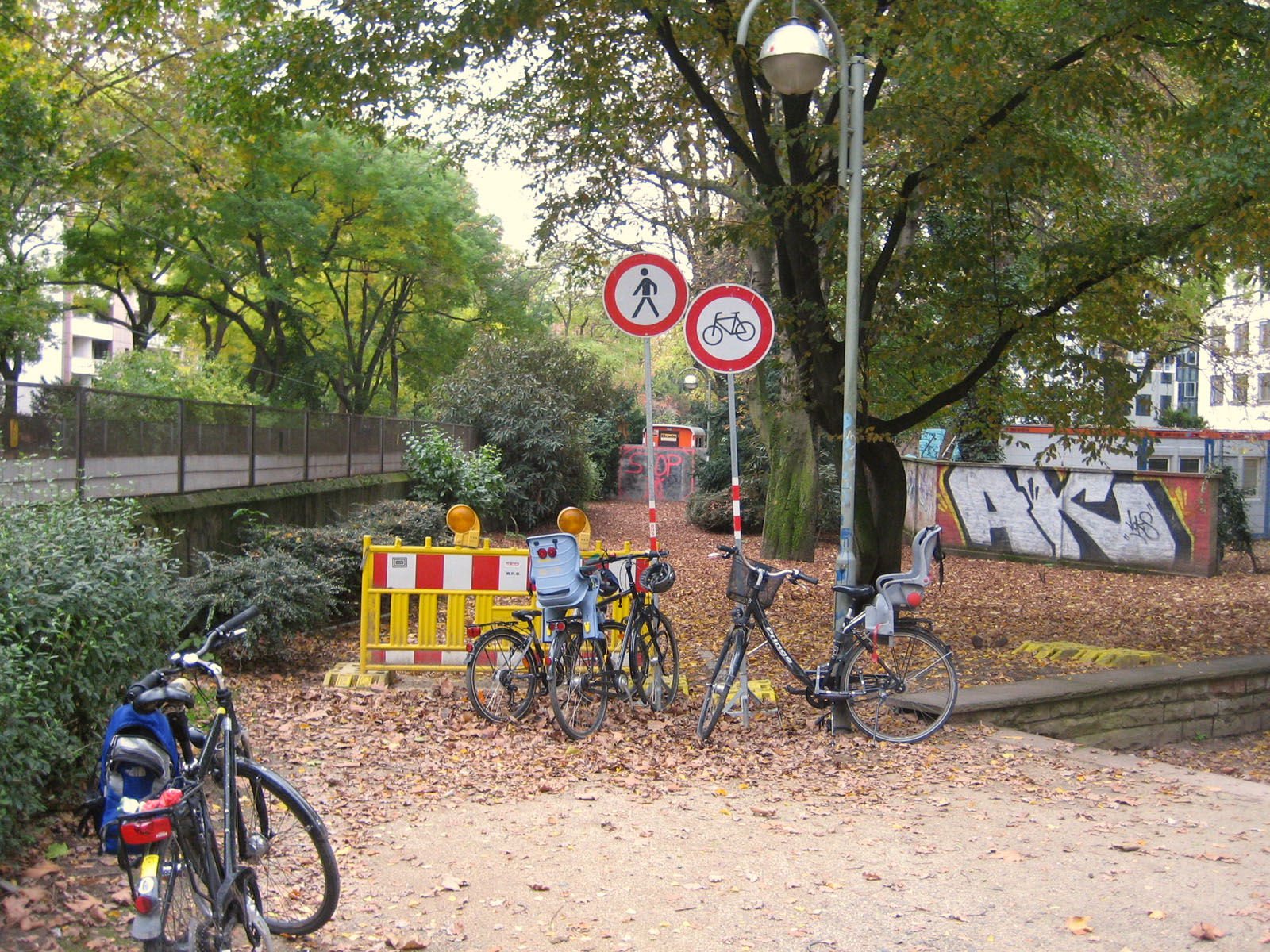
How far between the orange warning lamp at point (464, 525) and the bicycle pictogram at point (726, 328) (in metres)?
2.32

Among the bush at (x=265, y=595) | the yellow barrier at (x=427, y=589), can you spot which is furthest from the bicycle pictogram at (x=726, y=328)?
the bush at (x=265, y=595)

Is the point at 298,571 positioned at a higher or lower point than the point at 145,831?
higher

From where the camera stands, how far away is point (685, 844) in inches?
205

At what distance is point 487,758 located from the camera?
6.67 m

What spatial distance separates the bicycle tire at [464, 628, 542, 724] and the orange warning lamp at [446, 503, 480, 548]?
4.70 feet

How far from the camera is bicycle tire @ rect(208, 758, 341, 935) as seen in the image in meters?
3.78

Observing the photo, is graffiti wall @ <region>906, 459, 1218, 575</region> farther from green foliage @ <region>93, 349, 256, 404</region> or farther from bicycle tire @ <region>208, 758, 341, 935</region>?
bicycle tire @ <region>208, 758, 341, 935</region>

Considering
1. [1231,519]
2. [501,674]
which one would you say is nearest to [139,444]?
[501,674]

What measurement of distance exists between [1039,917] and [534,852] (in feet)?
6.97

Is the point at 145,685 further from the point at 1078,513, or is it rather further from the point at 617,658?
the point at 1078,513

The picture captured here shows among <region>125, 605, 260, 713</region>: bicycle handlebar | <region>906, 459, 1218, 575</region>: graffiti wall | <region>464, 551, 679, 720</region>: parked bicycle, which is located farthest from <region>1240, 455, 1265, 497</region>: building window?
<region>125, 605, 260, 713</region>: bicycle handlebar

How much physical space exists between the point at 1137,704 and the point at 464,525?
17.6 ft

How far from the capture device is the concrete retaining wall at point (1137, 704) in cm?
799

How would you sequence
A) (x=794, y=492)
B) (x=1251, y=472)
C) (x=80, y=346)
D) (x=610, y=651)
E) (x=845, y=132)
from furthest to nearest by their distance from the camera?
(x=80, y=346) < (x=1251, y=472) < (x=794, y=492) < (x=610, y=651) < (x=845, y=132)
